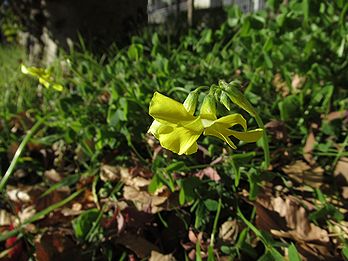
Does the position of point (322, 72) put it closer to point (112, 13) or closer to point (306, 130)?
point (306, 130)

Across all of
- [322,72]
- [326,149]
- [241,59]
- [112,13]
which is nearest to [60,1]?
[112,13]

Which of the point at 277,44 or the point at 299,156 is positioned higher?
the point at 277,44

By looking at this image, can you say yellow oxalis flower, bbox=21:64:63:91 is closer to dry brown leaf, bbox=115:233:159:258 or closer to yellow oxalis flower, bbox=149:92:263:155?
dry brown leaf, bbox=115:233:159:258

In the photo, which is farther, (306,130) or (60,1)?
(60,1)

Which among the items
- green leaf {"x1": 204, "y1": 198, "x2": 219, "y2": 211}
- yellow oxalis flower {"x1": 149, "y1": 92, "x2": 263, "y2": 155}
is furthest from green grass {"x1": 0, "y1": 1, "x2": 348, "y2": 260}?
yellow oxalis flower {"x1": 149, "y1": 92, "x2": 263, "y2": 155}

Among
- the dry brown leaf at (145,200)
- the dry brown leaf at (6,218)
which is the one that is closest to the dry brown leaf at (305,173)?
the dry brown leaf at (145,200)
